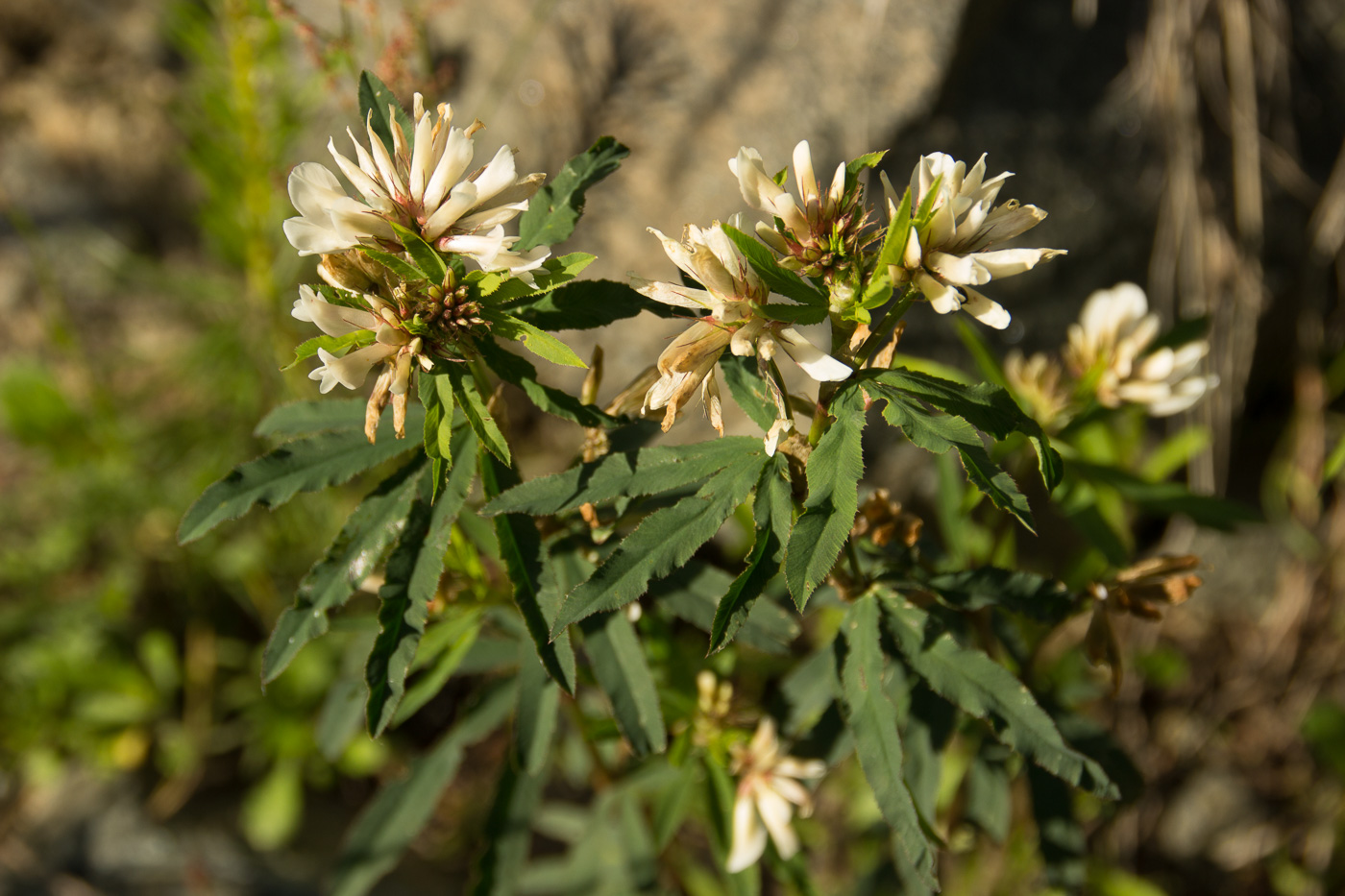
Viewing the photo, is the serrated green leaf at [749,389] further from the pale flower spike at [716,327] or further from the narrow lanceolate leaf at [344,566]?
the narrow lanceolate leaf at [344,566]

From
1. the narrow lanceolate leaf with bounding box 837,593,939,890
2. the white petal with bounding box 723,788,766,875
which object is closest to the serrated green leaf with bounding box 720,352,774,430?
the narrow lanceolate leaf with bounding box 837,593,939,890

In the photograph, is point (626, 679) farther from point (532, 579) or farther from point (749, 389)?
point (749, 389)

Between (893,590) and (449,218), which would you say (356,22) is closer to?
(449,218)

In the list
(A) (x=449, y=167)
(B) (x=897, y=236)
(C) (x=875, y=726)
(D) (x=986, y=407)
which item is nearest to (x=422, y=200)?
(A) (x=449, y=167)

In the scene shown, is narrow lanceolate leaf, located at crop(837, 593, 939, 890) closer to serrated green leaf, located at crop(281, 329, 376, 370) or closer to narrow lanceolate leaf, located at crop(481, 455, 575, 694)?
narrow lanceolate leaf, located at crop(481, 455, 575, 694)

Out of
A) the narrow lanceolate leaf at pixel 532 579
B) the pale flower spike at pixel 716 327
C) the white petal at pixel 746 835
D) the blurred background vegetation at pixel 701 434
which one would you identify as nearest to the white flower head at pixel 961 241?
the pale flower spike at pixel 716 327

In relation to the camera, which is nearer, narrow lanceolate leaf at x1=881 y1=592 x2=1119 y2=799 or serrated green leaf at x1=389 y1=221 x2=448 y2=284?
serrated green leaf at x1=389 y1=221 x2=448 y2=284

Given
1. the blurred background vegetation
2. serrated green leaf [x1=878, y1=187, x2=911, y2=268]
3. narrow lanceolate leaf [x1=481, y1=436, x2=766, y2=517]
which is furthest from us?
the blurred background vegetation
